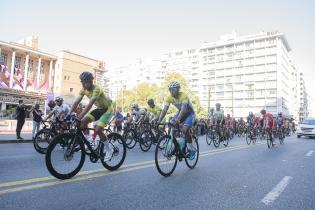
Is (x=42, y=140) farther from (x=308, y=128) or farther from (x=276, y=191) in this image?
(x=308, y=128)

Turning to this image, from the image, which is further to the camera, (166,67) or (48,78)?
(166,67)

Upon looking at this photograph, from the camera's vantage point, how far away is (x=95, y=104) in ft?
17.9

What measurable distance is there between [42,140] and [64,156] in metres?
4.72

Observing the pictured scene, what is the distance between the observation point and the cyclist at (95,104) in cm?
514

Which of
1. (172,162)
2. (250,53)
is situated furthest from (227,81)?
(172,162)

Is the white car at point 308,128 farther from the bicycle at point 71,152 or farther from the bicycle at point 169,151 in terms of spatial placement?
the bicycle at point 71,152

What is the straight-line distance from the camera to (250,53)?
9681 cm

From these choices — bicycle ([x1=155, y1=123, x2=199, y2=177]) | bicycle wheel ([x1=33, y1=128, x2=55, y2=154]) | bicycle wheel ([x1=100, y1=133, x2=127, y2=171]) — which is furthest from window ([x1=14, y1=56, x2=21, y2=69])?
bicycle ([x1=155, y1=123, x2=199, y2=177])

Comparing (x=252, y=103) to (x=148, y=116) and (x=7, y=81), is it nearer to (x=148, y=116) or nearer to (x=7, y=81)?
(x=7, y=81)

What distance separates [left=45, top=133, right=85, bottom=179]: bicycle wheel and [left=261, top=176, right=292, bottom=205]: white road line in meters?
3.03

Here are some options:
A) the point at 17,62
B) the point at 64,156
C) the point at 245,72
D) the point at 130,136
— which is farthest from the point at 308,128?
the point at 245,72

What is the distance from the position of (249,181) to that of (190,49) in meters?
114

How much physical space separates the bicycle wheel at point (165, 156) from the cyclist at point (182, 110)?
0.59m

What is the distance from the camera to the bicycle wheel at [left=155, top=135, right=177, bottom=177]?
5.06 metres
